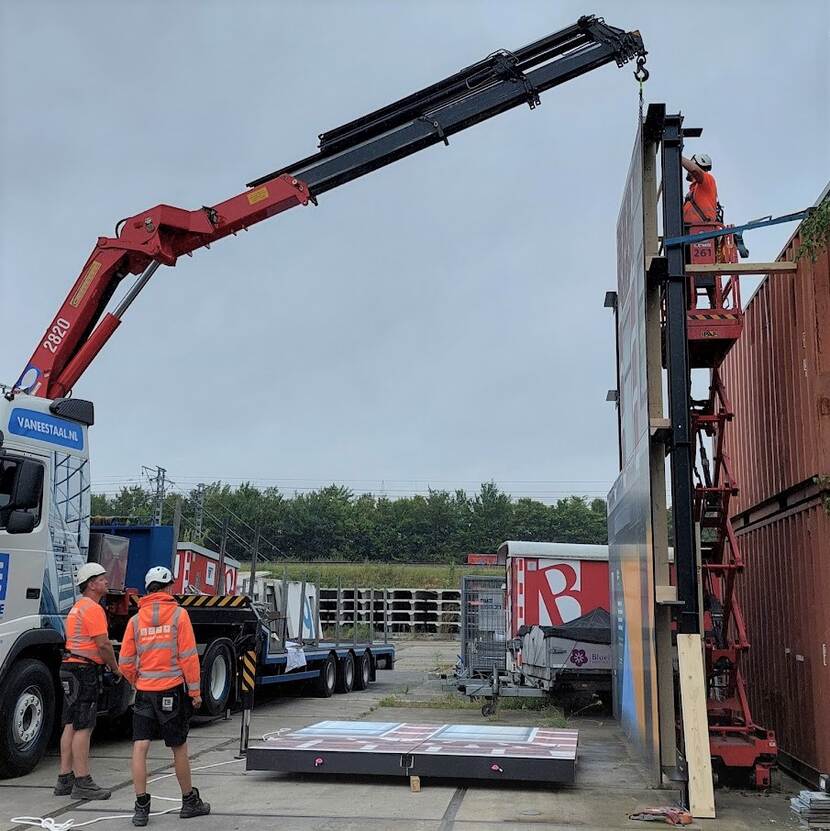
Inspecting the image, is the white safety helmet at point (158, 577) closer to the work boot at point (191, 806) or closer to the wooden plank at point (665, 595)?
the work boot at point (191, 806)

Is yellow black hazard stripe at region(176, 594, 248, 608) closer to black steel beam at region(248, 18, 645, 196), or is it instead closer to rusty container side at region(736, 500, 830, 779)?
black steel beam at region(248, 18, 645, 196)

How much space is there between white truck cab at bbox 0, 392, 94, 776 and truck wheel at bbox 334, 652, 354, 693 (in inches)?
352

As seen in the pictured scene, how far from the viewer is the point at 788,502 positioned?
995 centimetres

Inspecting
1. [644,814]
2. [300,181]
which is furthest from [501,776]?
[300,181]

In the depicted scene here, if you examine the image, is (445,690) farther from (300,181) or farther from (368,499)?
(368,499)

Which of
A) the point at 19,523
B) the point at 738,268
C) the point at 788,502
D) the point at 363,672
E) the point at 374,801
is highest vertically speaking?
the point at 738,268

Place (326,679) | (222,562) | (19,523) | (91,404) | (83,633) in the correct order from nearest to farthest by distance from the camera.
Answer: (83,633)
(19,523)
(91,404)
(222,562)
(326,679)

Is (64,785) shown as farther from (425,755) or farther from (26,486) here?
(425,755)

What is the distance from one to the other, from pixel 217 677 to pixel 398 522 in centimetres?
5255

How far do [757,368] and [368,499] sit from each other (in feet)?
204

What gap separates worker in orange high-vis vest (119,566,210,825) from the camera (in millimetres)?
7418

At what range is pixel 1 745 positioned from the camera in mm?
8758

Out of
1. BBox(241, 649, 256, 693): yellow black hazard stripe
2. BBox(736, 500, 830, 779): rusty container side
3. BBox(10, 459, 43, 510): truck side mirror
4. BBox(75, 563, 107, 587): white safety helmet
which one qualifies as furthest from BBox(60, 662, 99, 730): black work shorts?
BBox(736, 500, 830, 779): rusty container side

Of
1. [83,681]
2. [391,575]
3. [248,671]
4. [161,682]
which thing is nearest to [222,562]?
[248,671]
